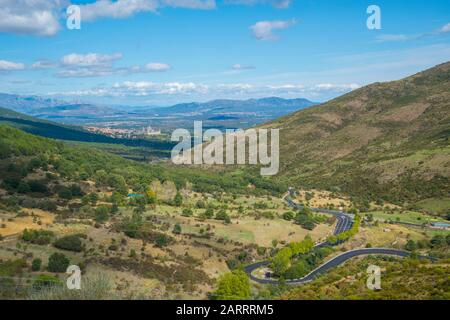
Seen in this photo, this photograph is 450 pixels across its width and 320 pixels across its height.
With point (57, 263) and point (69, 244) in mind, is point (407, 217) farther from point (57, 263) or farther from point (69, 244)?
point (57, 263)

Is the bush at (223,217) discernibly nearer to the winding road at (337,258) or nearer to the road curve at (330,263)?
the winding road at (337,258)

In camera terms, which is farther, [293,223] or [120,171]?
[120,171]

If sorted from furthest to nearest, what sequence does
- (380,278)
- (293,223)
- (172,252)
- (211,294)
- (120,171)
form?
(120,171) < (293,223) < (172,252) < (211,294) < (380,278)

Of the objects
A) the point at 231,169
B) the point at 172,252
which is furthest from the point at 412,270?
the point at 231,169

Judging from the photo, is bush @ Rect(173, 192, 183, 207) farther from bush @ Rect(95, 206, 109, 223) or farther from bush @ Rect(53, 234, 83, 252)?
bush @ Rect(53, 234, 83, 252)

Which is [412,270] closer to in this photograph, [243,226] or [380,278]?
[380,278]
